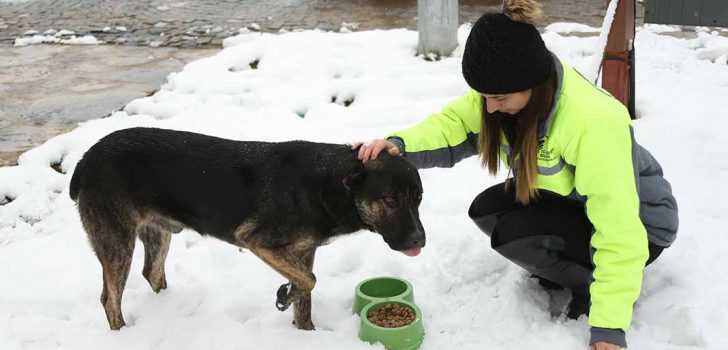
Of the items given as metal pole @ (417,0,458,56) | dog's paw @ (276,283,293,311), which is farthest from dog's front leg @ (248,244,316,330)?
metal pole @ (417,0,458,56)

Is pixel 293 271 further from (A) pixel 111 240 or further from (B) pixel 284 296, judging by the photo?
(A) pixel 111 240

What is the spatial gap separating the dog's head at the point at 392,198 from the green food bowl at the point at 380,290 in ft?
1.71

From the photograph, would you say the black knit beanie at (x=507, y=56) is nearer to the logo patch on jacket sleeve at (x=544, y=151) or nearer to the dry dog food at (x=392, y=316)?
the logo patch on jacket sleeve at (x=544, y=151)

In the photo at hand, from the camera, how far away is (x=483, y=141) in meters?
3.38

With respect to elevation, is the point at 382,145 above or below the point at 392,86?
above

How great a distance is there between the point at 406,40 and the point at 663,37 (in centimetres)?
313

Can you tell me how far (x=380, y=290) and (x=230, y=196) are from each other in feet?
3.28

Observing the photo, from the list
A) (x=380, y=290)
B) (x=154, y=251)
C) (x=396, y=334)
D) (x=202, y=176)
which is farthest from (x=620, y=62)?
(x=154, y=251)

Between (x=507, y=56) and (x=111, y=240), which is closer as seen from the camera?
(x=507, y=56)

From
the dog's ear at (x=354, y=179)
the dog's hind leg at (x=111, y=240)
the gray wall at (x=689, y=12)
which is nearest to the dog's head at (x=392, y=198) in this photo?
the dog's ear at (x=354, y=179)

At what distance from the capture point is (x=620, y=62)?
18.6 ft

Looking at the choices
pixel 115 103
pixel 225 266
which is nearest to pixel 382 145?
pixel 225 266

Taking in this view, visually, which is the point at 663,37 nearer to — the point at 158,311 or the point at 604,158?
the point at 604,158

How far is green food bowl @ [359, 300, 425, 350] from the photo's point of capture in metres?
3.23
